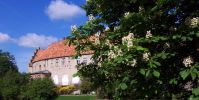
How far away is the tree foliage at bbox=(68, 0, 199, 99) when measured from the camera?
338 inches

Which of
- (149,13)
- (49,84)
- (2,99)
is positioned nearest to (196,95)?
(149,13)

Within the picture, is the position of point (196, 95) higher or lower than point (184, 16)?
lower

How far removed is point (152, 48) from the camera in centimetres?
914

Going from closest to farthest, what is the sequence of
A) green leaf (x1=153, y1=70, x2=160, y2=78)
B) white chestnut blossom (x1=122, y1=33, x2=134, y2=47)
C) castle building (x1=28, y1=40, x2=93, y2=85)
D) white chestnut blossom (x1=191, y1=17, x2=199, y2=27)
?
green leaf (x1=153, y1=70, x2=160, y2=78)
white chestnut blossom (x1=122, y1=33, x2=134, y2=47)
white chestnut blossom (x1=191, y1=17, x2=199, y2=27)
castle building (x1=28, y1=40, x2=93, y2=85)

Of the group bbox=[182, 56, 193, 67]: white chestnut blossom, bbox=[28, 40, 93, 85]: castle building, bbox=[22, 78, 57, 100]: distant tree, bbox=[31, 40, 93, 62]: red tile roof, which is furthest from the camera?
bbox=[31, 40, 93, 62]: red tile roof

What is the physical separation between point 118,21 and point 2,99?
42828 mm

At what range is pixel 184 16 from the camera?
32.2ft

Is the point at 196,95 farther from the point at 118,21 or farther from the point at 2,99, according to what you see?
the point at 2,99

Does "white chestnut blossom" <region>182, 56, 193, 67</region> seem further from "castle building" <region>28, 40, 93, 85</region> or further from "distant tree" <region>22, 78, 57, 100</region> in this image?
"castle building" <region>28, 40, 93, 85</region>

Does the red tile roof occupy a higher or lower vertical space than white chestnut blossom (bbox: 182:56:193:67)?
higher

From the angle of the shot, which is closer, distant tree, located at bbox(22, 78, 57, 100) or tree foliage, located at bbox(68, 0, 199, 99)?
tree foliage, located at bbox(68, 0, 199, 99)

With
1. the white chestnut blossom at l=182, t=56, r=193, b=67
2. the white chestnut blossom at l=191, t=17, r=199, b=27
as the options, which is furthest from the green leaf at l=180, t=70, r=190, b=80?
the white chestnut blossom at l=191, t=17, r=199, b=27

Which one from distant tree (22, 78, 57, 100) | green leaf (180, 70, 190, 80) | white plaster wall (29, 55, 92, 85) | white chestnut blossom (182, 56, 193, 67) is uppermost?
white plaster wall (29, 55, 92, 85)

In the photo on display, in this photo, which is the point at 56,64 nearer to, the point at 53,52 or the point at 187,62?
the point at 53,52
